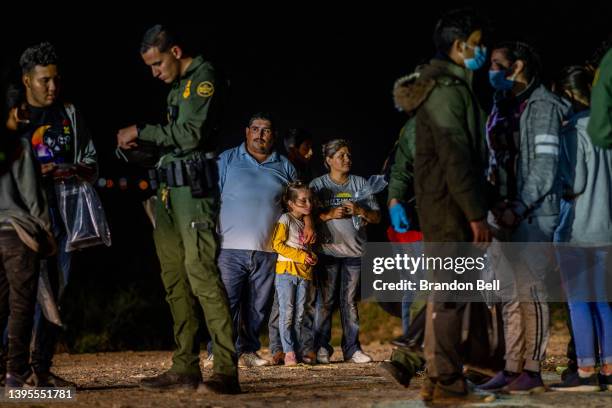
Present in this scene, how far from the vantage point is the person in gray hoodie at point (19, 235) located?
6609mm

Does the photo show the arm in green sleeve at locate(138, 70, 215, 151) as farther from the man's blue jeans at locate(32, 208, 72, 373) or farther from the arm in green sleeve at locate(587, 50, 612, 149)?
the arm in green sleeve at locate(587, 50, 612, 149)

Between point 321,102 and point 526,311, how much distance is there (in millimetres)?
9872

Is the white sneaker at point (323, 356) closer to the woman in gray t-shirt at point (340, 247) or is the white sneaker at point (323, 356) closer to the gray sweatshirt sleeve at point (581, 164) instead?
the woman in gray t-shirt at point (340, 247)

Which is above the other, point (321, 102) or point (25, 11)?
point (25, 11)

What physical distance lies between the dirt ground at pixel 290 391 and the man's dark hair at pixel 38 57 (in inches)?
86.0

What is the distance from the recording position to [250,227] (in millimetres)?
9703

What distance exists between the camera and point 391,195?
21.8 ft

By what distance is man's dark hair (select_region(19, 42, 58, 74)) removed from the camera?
732cm

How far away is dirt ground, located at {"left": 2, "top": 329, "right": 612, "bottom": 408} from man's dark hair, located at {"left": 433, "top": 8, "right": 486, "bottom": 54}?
77.4 inches

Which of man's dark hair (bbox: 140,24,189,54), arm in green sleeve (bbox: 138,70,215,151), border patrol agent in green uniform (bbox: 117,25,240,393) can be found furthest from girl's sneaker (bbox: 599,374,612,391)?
man's dark hair (bbox: 140,24,189,54)

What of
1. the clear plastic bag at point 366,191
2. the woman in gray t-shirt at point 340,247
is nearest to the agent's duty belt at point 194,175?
the woman in gray t-shirt at point 340,247

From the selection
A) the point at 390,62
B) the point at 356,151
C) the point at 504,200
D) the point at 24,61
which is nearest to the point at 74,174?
the point at 24,61

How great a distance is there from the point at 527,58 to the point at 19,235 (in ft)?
10.7

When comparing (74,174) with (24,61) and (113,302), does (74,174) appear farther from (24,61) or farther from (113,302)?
(113,302)
